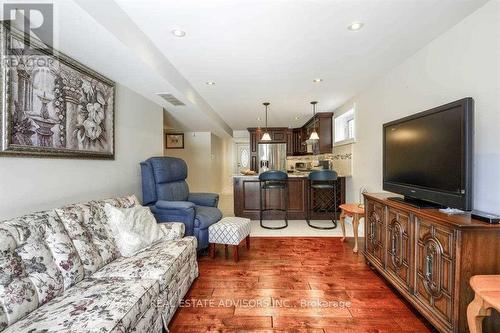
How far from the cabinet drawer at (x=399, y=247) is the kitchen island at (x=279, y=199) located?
241 cm

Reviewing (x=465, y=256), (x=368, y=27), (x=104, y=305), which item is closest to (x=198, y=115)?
(x=368, y=27)

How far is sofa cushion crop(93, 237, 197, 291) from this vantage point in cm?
155

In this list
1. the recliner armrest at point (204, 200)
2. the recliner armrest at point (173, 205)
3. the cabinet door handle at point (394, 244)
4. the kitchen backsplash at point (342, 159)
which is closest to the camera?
the cabinet door handle at point (394, 244)

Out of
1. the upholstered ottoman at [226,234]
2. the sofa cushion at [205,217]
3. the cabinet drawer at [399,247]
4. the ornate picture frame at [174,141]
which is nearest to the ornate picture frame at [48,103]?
the sofa cushion at [205,217]

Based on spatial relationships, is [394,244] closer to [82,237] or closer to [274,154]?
[82,237]

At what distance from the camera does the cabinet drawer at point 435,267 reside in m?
1.40

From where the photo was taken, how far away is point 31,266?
1.26m

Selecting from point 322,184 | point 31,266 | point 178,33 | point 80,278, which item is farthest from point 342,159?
point 31,266

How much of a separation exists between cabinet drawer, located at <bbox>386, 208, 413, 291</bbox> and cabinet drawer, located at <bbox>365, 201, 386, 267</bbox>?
11cm

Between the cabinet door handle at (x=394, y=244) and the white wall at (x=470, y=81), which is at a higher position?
the white wall at (x=470, y=81)

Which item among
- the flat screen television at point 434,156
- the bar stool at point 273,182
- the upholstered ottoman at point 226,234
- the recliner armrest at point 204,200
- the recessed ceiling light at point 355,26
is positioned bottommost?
the upholstered ottoman at point 226,234

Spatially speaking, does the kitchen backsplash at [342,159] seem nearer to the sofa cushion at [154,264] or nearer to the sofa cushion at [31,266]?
the sofa cushion at [154,264]

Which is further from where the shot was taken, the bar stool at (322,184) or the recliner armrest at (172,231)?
the bar stool at (322,184)

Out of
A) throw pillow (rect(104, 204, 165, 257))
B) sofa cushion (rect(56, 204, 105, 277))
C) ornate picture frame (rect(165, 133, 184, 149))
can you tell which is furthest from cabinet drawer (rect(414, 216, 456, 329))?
ornate picture frame (rect(165, 133, 184, 149))
